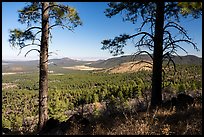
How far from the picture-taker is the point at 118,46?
1148 centimetres

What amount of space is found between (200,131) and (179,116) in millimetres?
1979

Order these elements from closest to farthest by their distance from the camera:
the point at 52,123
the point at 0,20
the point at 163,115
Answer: the point at 0,20, the point at 163,115, the point at 52,123

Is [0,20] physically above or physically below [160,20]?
below

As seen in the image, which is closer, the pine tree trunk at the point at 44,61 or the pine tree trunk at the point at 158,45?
the pine tree trunk at the point at 44,61

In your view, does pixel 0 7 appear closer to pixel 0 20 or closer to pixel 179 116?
pixel 0 20

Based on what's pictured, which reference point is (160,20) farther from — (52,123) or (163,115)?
(52,123)

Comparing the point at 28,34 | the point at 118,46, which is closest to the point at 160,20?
the point at 118,46

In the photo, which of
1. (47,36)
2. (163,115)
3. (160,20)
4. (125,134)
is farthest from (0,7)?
(160,20)

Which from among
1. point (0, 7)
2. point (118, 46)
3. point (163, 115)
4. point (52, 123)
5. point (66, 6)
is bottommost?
point (52, 123)

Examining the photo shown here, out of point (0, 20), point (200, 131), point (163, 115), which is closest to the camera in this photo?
point (200, 131)

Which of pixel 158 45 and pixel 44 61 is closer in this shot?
pixel 44 61

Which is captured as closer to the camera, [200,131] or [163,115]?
[200,131]

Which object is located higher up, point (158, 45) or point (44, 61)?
point (158, 45)

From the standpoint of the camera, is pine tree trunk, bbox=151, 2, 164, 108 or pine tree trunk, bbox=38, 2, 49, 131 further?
pine tree trunk, bbox=151, 2, 164, 108
